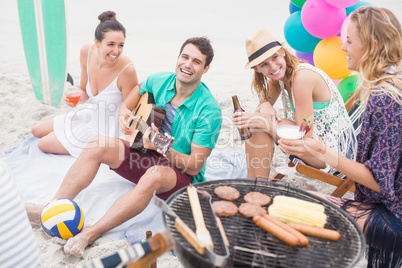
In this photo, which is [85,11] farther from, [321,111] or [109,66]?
[321,111]

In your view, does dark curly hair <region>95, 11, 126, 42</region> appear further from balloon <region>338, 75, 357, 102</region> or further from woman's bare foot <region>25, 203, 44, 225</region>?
balloon <region>338, 75, 357, 102</region>

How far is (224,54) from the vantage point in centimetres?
967

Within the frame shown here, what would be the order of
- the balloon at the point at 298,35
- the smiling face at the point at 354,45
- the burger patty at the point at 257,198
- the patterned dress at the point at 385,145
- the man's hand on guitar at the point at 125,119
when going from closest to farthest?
the burger patty at the point at 257,198
the patterned dress at the point at 385,145
the smiling face at the point at 354,45
the man's hand on guitar at the point at 125,119
the balloon at the point at 298,35

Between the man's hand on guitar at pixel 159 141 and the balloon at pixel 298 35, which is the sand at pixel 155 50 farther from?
the balloon at pixel 298 35

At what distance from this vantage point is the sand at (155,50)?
4281 millimetres

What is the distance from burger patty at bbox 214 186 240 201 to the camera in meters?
2.36

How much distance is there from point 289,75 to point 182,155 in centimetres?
124

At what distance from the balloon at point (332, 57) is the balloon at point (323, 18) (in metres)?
0.11

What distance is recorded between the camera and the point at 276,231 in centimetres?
204

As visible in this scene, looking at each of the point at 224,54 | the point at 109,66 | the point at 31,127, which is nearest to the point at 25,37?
the point at 31,127

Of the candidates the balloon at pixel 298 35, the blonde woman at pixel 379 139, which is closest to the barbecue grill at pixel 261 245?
the blonde woman at pixel 379 139

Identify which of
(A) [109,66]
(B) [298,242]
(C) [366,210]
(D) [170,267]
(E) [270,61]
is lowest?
(D) [170,267]

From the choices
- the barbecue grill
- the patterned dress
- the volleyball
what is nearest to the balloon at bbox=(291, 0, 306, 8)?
the patterned dress

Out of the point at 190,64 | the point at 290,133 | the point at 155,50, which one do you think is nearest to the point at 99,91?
the point at 190,64
